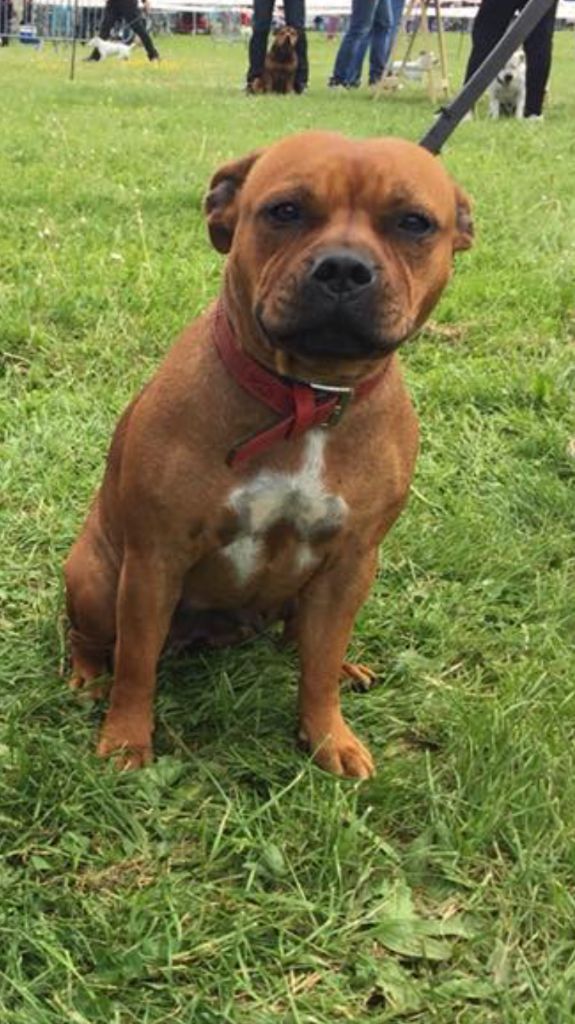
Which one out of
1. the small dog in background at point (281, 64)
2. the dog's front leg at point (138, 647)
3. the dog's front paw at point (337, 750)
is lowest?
the small dog in background at point (281, 64)

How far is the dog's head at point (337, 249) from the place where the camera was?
1876mm

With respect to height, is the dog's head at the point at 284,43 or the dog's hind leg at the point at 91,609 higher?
the dog's hind leg at the point at 91,609

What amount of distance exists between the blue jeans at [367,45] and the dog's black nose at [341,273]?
529 inches

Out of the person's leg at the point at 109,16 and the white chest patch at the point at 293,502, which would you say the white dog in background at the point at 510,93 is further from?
the person's leg at the point at 109,16

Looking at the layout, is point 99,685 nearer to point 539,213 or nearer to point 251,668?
point 251,668

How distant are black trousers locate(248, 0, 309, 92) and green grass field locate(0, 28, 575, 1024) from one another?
9.66 m

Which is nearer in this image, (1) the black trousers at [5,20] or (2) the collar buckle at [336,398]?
(2) the collar buckle at [336,398]

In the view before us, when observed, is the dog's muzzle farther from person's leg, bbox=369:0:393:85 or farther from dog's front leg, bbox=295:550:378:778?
person's leg, bbox=369:0:393:85

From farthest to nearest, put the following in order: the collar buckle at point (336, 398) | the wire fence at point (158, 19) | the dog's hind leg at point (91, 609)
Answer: the wire fence at point (158, 19), the dog's hind leg at point (91, 609), the collar buckle at point (336, 398)

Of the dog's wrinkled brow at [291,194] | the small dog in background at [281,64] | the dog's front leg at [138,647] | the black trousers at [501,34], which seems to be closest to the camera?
the dog's wrinkled brow at [291,194]

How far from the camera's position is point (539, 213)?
6.56 m

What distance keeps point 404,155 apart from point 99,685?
1.27 meters

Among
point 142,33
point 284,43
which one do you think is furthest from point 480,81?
point 142,33

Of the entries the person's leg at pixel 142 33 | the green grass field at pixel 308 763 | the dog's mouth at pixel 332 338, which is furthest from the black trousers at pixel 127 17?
the dog's mouth at pixel 332 338
